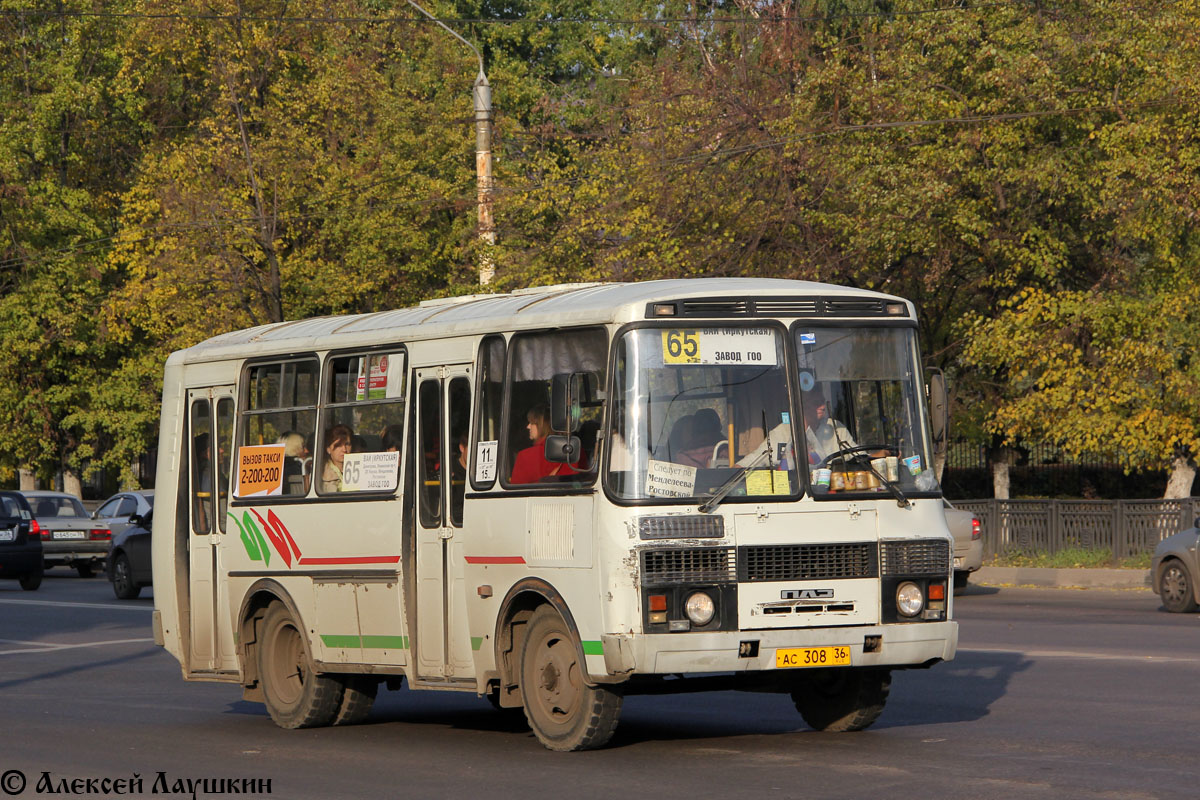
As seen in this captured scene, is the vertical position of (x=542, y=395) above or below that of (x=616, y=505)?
above

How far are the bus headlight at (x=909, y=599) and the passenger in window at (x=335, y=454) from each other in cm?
397

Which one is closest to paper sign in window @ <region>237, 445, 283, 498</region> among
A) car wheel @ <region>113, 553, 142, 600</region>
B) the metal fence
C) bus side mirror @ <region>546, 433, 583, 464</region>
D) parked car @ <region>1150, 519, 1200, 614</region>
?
bus side mirror @ <region>546, 433, 583, 464</region>


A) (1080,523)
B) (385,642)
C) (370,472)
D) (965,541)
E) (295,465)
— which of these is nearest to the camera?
(385,642)

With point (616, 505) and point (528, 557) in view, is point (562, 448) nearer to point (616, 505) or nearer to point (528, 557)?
point (616, 505)

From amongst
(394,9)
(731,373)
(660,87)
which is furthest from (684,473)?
(394,9)

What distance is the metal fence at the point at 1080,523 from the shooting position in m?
28.2

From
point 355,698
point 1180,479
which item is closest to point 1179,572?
point 1180,479

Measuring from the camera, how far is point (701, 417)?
10.1m

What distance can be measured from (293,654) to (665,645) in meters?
3.98

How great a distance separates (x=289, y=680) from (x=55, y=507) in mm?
23992

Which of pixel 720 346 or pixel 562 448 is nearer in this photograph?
pixel 562 448

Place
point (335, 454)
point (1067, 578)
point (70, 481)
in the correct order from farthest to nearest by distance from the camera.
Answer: point (70, 481) → point (1067, 578) → point (335, 454)

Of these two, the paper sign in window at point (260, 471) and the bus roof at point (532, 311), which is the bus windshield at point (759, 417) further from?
the paper sign in window at point (260, 471)

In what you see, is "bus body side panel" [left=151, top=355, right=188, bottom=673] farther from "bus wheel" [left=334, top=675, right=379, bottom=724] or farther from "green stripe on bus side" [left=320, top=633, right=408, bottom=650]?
"green stripe on bus side" [left=320, top=633, right=408, bottom=650]
